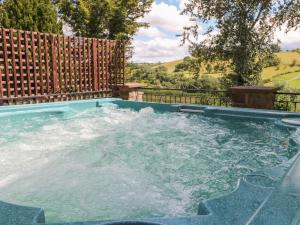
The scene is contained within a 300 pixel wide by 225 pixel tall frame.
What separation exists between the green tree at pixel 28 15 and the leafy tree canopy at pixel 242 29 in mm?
4803

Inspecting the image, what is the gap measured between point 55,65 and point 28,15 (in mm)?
1908

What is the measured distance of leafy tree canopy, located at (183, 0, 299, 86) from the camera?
9672mm

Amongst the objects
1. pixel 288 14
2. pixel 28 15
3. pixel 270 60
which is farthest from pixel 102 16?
pixel 288 14

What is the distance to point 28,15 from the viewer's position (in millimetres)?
8219

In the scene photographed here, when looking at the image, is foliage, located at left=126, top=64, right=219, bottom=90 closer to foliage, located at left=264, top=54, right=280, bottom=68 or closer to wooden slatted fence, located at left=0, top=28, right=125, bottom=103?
foliage, located at left=264, top=54, right=280, bottom=68

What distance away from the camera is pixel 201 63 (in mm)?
11578

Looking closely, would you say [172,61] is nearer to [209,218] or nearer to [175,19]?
[175,19]

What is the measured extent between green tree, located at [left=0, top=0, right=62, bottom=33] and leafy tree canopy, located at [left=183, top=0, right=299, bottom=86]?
189 inches

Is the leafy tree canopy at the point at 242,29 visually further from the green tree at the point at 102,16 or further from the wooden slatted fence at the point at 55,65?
the wooden slatted fence at the point at 55,65

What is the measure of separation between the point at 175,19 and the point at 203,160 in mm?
8850

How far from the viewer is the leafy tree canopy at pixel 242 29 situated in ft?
31.7

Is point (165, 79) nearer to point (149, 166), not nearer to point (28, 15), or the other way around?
point (28, 15)

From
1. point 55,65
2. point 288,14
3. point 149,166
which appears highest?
point 288,14

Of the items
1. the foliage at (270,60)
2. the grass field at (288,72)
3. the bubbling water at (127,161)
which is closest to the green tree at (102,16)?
the foliage at (270,60)
